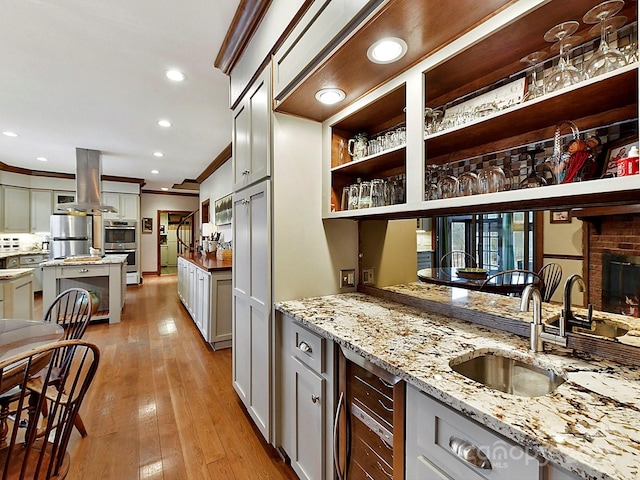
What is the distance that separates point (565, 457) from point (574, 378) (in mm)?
371

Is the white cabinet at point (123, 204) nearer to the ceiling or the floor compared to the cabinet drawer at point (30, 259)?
nearer to the ceiling

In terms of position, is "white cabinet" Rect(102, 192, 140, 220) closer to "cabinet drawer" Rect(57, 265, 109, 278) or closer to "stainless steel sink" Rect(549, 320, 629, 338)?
"cabinet drawer" Rect(57, 265, 109, 278)

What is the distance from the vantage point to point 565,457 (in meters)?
0.54

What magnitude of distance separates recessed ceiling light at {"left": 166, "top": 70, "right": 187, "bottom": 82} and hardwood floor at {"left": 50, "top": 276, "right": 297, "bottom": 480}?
259 cm

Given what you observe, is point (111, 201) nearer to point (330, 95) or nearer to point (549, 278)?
point (330, 95)

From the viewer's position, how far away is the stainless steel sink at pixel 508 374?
955 mm

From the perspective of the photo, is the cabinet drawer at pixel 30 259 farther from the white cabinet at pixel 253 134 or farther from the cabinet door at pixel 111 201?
the white cabinet at pixel 253 134

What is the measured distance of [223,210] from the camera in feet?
18.4

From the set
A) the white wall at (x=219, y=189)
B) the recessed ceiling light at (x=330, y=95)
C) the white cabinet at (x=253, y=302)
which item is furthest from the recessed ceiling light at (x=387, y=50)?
the white wall at (x=219, y=189)

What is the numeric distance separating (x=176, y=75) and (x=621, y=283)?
3.13m

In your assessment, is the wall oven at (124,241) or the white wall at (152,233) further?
the white wall at (152,233)

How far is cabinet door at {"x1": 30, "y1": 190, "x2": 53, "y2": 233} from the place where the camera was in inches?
260

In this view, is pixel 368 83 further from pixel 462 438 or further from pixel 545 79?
pixel 462 438

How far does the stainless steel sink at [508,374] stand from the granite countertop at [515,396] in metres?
0.03
